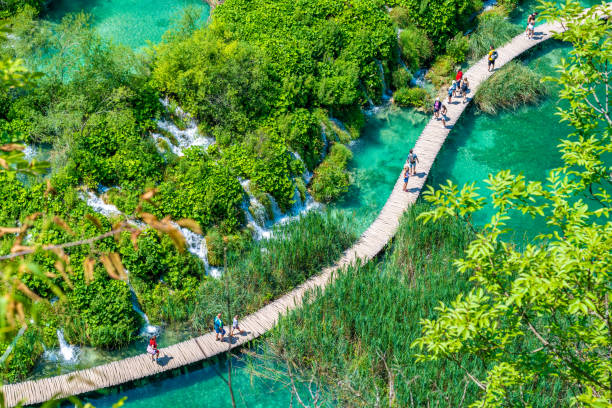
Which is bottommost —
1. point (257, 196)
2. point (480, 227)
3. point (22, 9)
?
point (480, 227)

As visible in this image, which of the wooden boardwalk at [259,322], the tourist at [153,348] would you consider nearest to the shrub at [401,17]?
the wooden boardwalk at [259,322]

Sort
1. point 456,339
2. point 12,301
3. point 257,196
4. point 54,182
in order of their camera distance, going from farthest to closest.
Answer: point 257,196 < point 54,182 < point 456,339 < point 12,301

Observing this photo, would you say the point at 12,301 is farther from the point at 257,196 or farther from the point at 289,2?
the point at 289,2

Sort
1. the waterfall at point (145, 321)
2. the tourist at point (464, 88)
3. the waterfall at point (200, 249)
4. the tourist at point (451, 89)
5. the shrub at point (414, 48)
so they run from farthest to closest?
1. the shrub at point (414, 48)
2. the tourist at point (464, 88)
3. the tourist at point (451, 89)
4. the waterfall at point (200, 249)
5. the waterfall at point (145, 321)

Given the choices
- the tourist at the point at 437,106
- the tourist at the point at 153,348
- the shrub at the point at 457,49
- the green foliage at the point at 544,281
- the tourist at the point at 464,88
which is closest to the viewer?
the green foliage at the point at 544,281

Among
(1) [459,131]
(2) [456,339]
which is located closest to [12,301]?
(2) [456,339]

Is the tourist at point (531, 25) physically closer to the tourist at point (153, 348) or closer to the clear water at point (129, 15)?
the clear water at point (129, 15)

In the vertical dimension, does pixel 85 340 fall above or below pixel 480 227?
above
